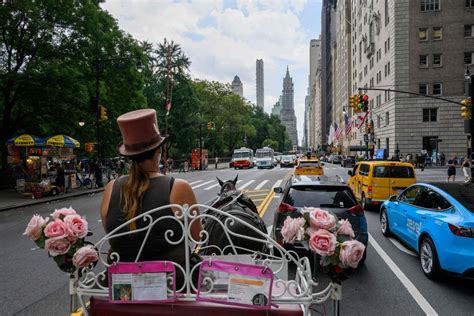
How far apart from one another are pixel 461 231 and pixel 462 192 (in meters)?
1.40

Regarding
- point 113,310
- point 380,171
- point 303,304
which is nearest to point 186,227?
point 113,310

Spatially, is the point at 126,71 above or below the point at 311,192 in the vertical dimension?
above

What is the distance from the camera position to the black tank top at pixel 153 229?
2682mm

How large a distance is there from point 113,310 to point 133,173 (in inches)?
38.0

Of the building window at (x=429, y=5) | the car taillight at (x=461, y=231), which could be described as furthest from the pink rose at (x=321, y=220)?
the building window at (x=429, y=5)

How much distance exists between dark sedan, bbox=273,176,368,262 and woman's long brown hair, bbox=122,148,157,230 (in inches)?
183

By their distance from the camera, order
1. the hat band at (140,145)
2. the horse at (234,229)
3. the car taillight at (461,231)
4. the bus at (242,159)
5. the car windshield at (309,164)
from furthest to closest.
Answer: the bus at (242,159), the car windshield at (309,164), the car taillight at (461,231), the horse at (234,229), the hat band at (140,145)

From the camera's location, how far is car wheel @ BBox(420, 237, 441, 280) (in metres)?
6.09

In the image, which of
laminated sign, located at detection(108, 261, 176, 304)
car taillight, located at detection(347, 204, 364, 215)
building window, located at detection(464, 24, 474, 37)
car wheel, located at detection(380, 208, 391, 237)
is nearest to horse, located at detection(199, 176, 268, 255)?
laminated sign, located at detection(108, 261, 176, 304)

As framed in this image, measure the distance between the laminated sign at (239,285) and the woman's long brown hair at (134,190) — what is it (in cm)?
66

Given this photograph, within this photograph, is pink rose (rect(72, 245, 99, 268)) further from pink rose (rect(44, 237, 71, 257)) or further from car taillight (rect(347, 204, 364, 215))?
car taillight (rect(347, 204, 364, 215))

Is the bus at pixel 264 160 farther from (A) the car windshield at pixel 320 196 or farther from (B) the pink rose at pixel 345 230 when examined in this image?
(B) the pink rose at pixel 345 230

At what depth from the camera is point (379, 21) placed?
179 ft

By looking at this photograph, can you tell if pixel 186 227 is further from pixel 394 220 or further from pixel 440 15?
pixel 440 15
